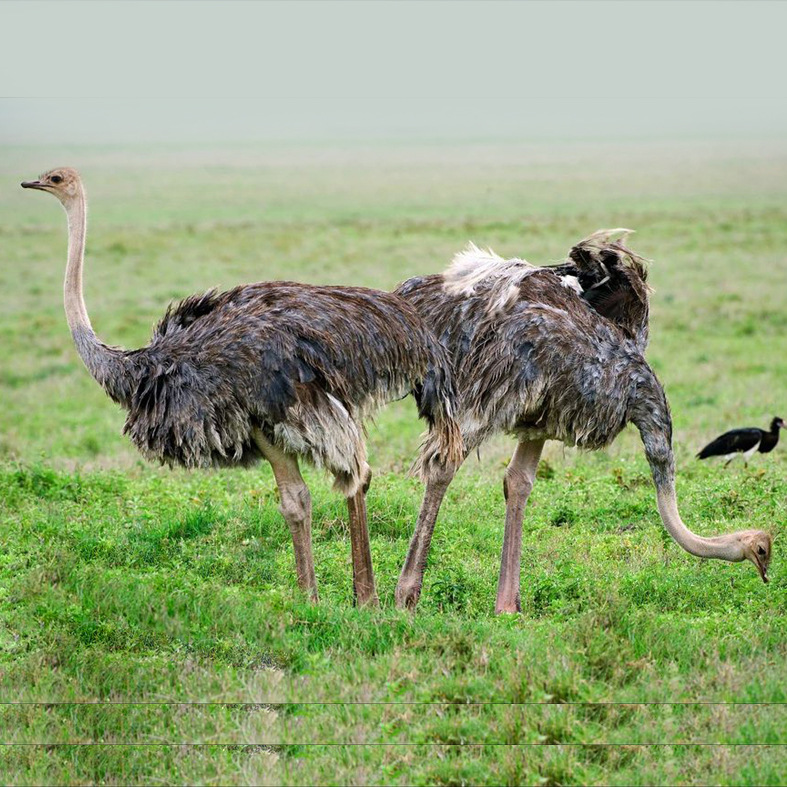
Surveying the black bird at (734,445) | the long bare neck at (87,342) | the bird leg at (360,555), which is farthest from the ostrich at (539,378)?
the black bird at (734,445)

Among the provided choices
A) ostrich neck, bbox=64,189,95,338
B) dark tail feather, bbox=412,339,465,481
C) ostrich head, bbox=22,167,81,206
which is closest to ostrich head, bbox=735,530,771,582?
dark tail feather, bbox=412,339,465,481

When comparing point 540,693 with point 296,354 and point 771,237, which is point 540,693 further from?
point 771,237

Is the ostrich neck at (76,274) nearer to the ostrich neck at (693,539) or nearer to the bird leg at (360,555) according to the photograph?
the bird leg at (360,555)

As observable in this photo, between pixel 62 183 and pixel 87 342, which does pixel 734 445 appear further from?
pixel 62 183

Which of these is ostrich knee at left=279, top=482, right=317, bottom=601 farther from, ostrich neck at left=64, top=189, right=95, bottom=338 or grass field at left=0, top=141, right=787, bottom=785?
ostrich neck at left=64, top=189, right=95, bottom=338

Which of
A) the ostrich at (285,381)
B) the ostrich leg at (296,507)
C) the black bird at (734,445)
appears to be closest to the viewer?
the ostrich at (285,381)

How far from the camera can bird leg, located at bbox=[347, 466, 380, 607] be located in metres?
6.66

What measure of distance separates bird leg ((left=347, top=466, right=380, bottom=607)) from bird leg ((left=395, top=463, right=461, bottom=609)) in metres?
0.17

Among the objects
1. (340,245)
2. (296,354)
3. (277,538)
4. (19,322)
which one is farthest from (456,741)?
(340,245)

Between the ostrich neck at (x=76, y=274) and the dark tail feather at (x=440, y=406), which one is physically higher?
the ostrich neck at (x=76, y=274)

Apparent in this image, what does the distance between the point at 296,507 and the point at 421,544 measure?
2.36ft

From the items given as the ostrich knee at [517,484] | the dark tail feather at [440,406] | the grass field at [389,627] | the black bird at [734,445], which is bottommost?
the grass field at [389,627]

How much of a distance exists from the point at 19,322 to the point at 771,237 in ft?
60.5

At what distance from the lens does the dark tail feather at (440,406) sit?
6746 millimetres
